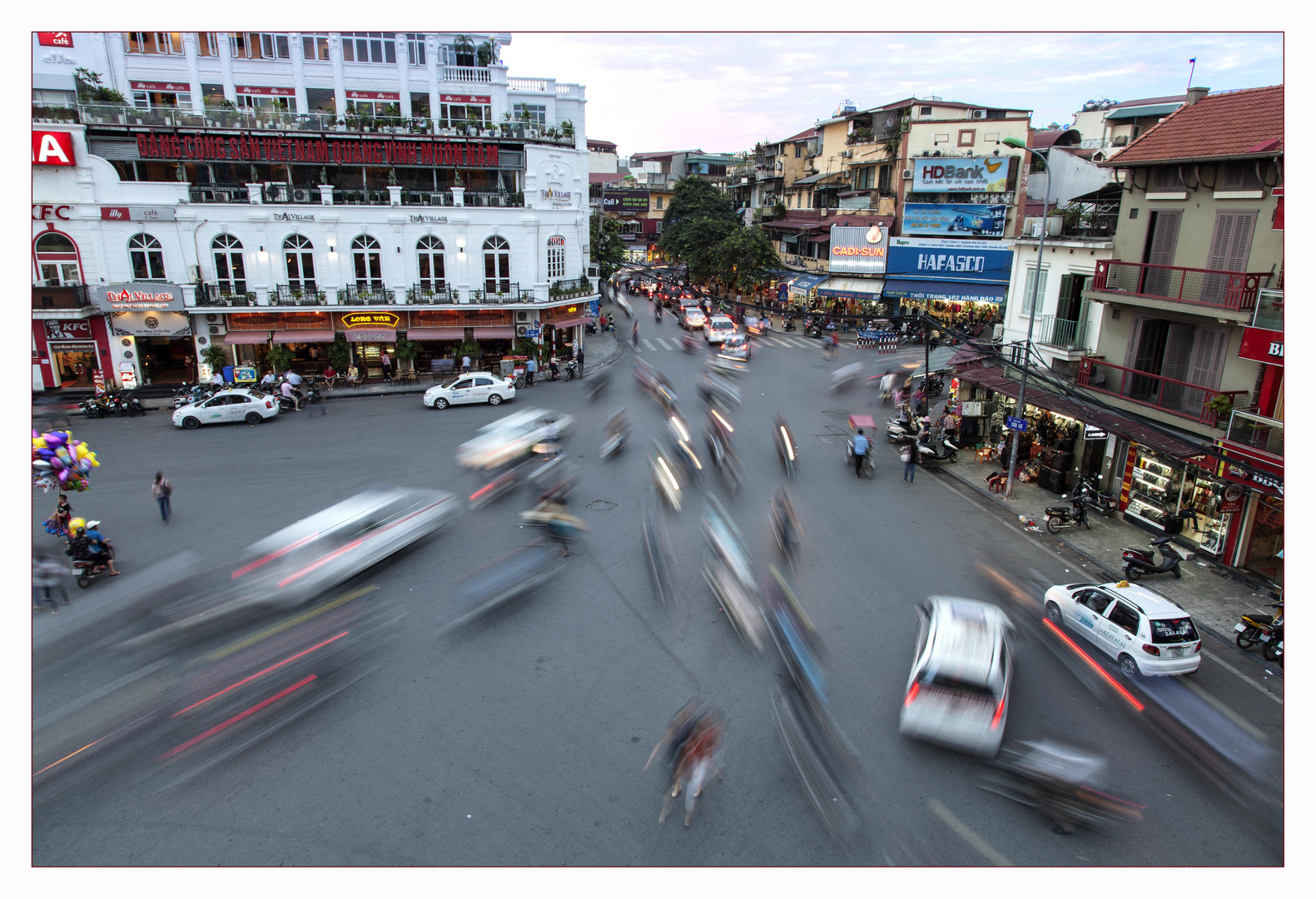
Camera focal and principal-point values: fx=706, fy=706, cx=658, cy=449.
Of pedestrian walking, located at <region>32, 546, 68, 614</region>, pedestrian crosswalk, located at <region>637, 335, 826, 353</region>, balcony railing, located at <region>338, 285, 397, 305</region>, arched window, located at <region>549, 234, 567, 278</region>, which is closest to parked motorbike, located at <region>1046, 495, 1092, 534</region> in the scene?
pedestrian walking, located at <region>32, 546, 68, 614</region>

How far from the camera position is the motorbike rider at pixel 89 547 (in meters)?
14.4

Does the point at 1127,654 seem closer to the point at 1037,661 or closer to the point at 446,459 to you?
the point at 1037,661

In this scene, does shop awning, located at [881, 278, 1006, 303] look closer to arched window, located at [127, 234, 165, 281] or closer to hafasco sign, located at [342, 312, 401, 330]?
hafasco sign, located at [342, 312, 401, 330]

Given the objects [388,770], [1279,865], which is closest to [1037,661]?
[1279,865]

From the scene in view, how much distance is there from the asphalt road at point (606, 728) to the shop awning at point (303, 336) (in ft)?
46.5

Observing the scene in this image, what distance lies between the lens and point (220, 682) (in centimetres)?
1143

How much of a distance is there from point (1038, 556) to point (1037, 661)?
16.8ft

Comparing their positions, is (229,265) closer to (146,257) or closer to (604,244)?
(146,257)

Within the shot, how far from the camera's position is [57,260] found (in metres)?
29.3

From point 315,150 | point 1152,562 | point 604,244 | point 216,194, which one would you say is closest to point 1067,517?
point 1152,562

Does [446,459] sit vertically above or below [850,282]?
below

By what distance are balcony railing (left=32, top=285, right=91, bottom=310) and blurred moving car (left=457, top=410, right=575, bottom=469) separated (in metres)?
18.9

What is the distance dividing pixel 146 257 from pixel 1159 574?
3791cm

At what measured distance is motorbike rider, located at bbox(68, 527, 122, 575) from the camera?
1437 cm
